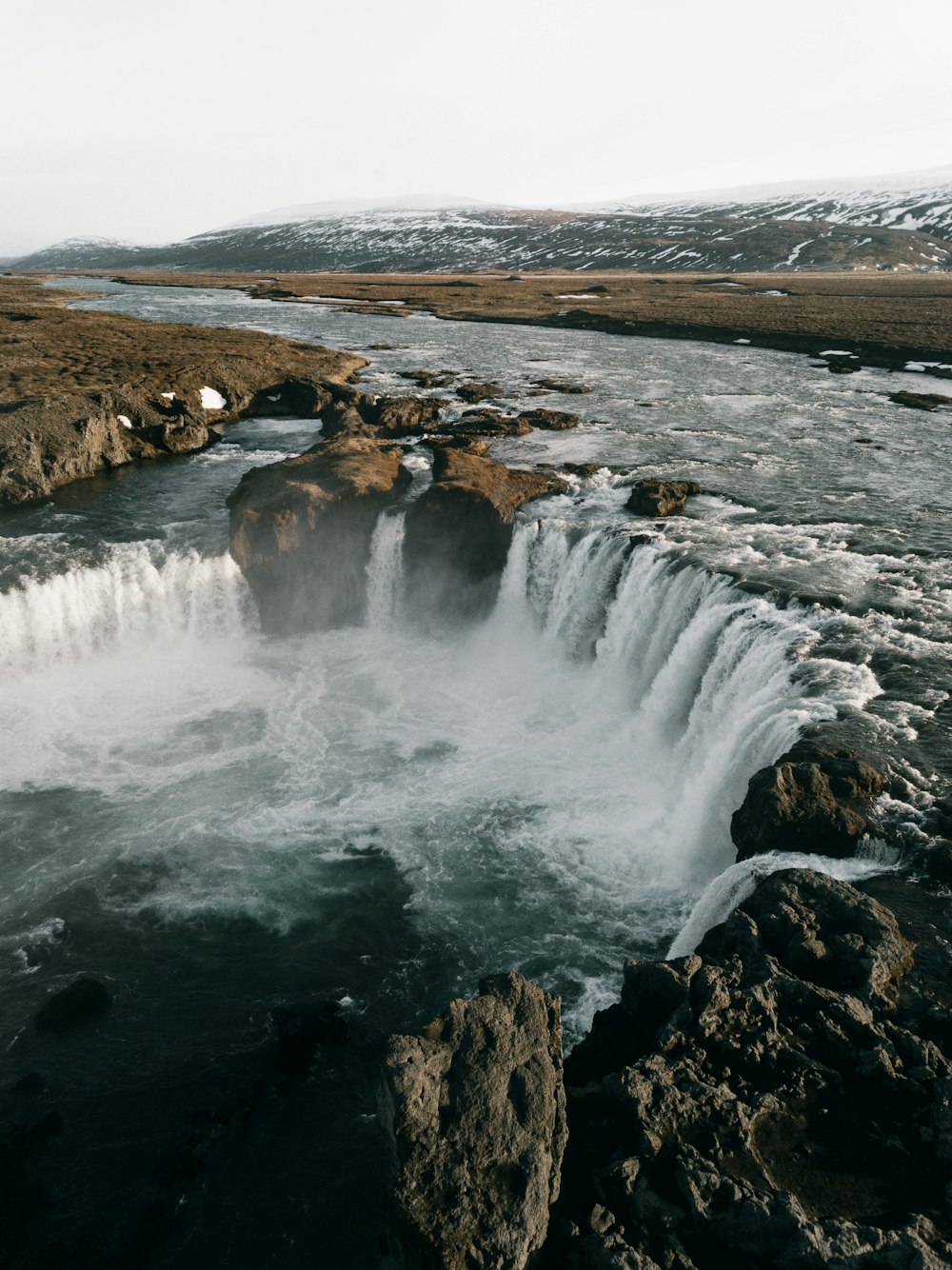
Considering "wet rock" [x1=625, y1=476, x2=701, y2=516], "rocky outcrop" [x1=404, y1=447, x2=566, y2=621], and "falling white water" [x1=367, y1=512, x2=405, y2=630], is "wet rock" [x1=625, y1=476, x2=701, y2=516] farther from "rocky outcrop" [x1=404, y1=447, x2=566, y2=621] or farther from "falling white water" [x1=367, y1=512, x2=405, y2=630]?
"falling white water" [x1=367, y1=512, x2=405, y2=630]

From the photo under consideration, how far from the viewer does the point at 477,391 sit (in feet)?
157

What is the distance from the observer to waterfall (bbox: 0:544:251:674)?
26.3 m

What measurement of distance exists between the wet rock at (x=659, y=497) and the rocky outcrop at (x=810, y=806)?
47.5 feet

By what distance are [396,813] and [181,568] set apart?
1377 centimetres

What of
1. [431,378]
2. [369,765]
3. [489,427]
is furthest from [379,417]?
[369,765]

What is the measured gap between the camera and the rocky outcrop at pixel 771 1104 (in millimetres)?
8414

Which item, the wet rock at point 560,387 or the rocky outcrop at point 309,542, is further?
the wet rock at point 560,387

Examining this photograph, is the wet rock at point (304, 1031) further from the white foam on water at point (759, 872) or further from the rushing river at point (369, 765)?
the white foam on water at point (759, 872)

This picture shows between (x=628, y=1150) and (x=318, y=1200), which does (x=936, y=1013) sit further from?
(x=318, y=1200)

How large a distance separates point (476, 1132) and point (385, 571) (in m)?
23.0

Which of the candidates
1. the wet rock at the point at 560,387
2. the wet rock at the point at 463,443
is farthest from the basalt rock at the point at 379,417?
the wet rock at the point at 560,387

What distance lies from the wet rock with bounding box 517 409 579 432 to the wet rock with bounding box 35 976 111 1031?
32.4 metres

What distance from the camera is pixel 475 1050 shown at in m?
10.5

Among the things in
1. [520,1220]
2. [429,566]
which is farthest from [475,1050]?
[429,566]
